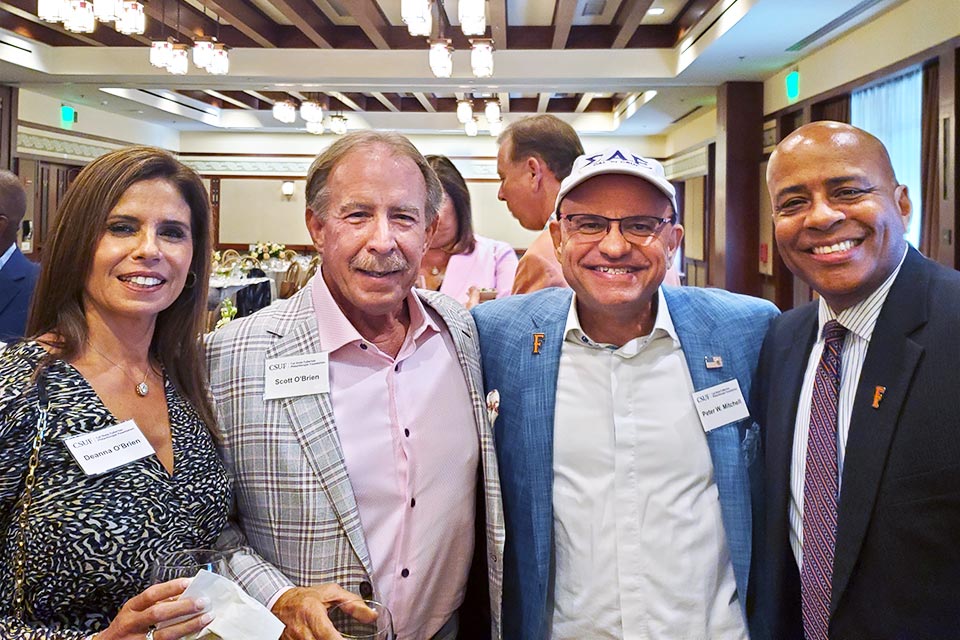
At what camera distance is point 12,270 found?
328cm

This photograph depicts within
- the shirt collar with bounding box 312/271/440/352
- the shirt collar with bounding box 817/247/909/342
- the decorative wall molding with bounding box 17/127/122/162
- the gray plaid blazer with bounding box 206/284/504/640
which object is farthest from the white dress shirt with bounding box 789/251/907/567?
the decorative wall molding with bounding box 17/127/122/162

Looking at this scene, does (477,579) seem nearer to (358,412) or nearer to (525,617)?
(525,617)

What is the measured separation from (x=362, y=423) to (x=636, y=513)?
1.92ft

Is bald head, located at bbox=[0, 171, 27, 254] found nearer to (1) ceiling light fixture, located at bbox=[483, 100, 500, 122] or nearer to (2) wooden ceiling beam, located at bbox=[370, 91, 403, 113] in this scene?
(1) ceiling light fixture, located at bbox=[483, 100, 500, 122]

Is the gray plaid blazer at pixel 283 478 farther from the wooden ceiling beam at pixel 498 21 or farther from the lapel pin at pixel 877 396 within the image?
the wooden ceiling beam at pixel 498 21

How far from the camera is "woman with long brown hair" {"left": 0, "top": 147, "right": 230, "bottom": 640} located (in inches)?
50.6

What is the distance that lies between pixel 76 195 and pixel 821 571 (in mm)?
1573

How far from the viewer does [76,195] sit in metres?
1.46

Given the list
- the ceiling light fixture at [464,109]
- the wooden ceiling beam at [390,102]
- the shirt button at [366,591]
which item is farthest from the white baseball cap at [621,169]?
the wooden ceiling beam at [390,102]

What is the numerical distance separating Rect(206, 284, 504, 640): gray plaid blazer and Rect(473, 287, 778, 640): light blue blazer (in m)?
0.07

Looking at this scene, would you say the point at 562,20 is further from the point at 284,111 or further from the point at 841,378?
the point at 841,378

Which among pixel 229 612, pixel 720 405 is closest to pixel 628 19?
pixel 720 405

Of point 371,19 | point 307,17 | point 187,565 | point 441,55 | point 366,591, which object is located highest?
point 307,17

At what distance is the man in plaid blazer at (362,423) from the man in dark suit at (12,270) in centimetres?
194
